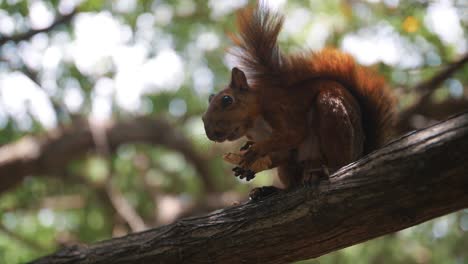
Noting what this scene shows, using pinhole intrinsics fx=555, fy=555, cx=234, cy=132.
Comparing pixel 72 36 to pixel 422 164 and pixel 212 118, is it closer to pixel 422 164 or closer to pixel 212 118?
pixel 212 118

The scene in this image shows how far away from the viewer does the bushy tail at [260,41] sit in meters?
3.09

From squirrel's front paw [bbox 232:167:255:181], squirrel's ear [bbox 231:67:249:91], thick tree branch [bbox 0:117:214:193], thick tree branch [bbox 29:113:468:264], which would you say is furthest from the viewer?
Answer: thick tree branch [bbox 0:117:214:193]

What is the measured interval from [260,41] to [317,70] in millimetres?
357

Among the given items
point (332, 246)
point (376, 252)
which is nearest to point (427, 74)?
point (376, 252)

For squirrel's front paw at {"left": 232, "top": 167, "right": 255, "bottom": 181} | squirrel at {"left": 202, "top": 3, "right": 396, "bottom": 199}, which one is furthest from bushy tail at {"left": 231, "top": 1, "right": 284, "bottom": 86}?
squirrel's front paw at {"left": 232, "top": 167, "right": 255, "bottom": 181}

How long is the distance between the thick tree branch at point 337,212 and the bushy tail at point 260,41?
0.89 m

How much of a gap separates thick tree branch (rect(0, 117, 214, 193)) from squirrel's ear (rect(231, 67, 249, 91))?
3671mm

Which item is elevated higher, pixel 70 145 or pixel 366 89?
pixel 70 145

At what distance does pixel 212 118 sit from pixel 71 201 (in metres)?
5.28

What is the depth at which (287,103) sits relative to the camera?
2980 millimetres

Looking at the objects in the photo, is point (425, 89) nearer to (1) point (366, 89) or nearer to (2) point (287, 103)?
(1) point (366, 89)

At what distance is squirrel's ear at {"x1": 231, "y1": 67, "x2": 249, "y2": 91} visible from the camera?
10.4 feet

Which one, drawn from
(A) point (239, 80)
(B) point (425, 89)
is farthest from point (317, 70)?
(B) point (425, 89)

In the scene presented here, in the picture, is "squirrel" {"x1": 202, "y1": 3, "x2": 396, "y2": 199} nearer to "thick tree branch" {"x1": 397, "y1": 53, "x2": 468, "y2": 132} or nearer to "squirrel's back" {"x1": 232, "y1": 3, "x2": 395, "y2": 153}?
"squirrel's back" {"x1": 232, "y1": 3, "x2": 395, "y2": 153}
